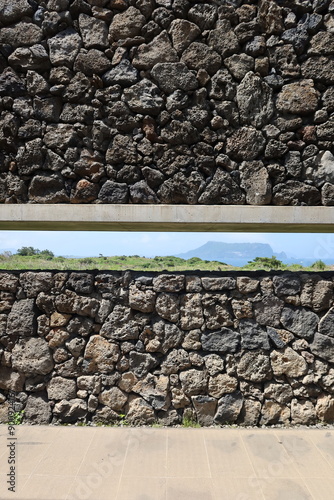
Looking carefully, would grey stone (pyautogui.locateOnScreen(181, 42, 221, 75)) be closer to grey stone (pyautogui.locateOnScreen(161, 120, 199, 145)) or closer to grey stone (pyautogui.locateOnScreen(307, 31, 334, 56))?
grey stone (pyautogui.locateOnScreen(161, 120, 199, 145))

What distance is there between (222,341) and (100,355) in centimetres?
121

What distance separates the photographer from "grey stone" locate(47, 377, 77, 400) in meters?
3.34

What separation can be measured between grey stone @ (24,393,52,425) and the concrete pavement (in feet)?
0.29

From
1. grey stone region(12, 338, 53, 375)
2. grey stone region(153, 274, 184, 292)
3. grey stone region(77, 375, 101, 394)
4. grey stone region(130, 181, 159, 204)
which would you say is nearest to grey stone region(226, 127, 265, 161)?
grey stone region(130, 181, 159, 204)

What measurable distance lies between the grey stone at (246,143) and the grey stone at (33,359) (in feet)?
9.04

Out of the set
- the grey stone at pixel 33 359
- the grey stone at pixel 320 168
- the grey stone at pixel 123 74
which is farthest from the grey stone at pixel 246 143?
the grey stone at pixel 33 359

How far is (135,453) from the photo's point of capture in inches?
111

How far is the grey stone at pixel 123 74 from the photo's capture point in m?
3.47

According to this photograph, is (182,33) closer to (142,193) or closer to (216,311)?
(142,193)

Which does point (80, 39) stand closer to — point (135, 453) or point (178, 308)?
point (178, 308)

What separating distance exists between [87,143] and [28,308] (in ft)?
5.88

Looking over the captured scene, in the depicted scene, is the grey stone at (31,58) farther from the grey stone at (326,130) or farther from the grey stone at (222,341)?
the grey stone at (222,341)

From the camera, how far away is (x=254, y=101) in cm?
345

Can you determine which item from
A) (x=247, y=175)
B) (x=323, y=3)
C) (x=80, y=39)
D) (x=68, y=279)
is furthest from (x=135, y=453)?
(x=323, y=3)
